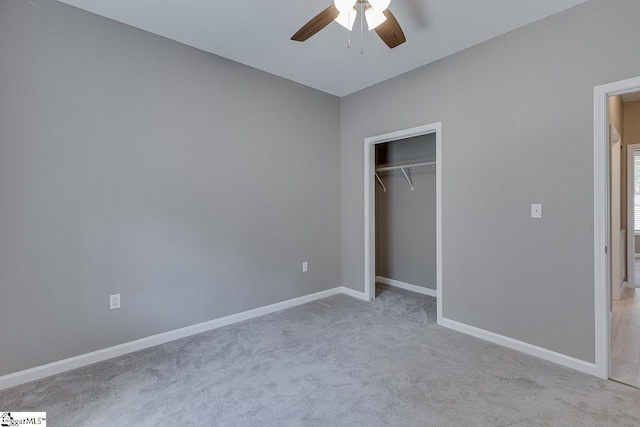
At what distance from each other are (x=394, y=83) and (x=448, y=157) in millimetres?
1133

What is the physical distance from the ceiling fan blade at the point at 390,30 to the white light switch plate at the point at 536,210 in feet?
5.49

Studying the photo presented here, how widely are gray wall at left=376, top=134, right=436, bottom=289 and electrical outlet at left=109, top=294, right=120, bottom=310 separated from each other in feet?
11.4

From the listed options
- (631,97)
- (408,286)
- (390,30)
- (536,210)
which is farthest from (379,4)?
(631,97)

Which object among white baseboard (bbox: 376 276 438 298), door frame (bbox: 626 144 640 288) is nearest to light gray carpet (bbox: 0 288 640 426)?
white baseboard (bbox: 376 276 438 298)

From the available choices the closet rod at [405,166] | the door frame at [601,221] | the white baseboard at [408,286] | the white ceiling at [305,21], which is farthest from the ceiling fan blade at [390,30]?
the white baseboard at [408,286]

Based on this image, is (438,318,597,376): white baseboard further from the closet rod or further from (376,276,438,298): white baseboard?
the closet rod

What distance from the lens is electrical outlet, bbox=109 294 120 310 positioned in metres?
2.41

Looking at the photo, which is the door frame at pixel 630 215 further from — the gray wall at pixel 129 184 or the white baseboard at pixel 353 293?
the gray wall at pixel 129 184

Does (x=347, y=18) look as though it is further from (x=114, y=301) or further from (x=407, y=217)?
(x=407, y=217)

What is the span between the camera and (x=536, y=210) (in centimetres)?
242

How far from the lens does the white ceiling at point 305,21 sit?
2.22 metres

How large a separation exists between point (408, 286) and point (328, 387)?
8.55 feet

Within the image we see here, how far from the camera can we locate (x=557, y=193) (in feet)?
7.59

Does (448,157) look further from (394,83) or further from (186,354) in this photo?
(186,354)
